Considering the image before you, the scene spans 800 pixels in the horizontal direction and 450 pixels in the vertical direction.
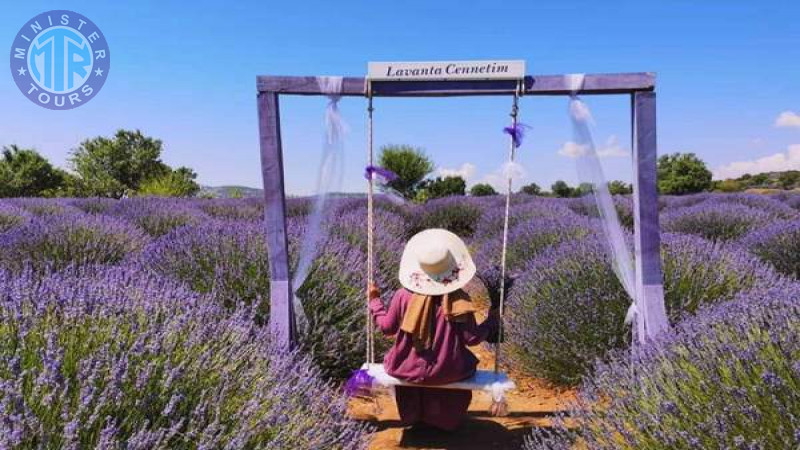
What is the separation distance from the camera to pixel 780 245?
223 inches

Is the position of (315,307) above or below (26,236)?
below

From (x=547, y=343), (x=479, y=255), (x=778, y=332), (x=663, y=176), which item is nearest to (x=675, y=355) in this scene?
(x=778, y=332)

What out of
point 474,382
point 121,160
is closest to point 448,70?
point 474,382

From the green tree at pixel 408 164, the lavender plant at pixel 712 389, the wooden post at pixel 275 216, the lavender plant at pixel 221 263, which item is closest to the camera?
the lavender plant at pixel 712 389

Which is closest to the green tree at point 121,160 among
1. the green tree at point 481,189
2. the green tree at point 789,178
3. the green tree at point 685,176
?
the green tree at point 481,189

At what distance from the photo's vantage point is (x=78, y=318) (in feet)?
6.30

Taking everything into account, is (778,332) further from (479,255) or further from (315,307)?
(479,255)

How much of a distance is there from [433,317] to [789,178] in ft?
212

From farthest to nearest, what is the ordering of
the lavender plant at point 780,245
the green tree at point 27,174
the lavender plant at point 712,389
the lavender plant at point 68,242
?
1. the green tree at point 27,174
2. the lavender plant at point 780,245
3. the lavender plant at point 68,242
4. the lavender plant at point 712,389

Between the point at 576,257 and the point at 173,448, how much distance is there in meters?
3.32

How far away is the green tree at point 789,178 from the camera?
5350 cm

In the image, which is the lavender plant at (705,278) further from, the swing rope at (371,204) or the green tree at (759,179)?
the green tree at (759,179)

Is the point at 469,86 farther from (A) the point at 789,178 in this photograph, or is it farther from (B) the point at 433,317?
(A) the point at 789,178

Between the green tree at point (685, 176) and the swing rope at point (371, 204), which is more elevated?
the green tree at point (685, 176)
